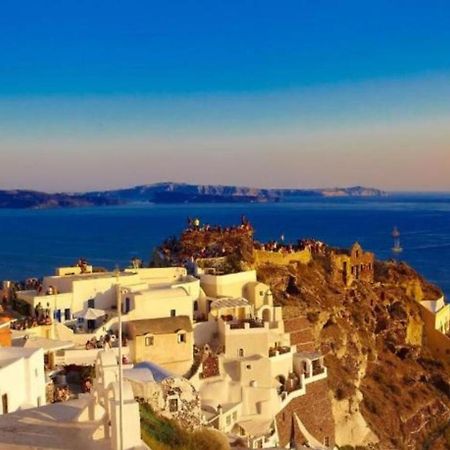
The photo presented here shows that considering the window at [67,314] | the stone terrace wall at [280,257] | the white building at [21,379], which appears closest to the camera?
the white building at [21,379]

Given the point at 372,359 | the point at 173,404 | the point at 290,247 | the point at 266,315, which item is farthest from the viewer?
the point at 290,247

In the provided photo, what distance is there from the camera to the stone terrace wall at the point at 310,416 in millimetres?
29639

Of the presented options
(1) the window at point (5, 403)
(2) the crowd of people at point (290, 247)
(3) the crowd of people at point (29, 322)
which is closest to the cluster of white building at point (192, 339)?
(3) the crowd of people at point (29, 322)

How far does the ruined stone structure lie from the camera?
161 ft

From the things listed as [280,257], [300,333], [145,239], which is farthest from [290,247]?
[145,239]

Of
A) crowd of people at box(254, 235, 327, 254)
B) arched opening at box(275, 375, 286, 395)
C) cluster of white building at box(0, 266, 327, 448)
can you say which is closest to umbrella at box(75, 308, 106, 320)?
cluster of white building at box(0, 266, 327, 448)

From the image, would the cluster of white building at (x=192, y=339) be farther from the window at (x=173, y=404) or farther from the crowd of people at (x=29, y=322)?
the crowd of people at (x=29, y=322)

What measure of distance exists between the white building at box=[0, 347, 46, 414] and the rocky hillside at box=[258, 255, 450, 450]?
1834 centimetres

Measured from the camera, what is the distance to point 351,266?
50.7 m

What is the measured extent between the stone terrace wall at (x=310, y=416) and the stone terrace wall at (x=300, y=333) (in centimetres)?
275

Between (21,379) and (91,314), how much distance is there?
11289 millimetres

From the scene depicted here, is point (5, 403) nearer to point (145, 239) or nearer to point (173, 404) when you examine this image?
point (173, 404)

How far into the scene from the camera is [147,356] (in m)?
28.2

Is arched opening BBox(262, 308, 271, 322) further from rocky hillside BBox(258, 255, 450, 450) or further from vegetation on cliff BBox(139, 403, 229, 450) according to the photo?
vegetation on cliff BBox(139, 403, 229, 450)
